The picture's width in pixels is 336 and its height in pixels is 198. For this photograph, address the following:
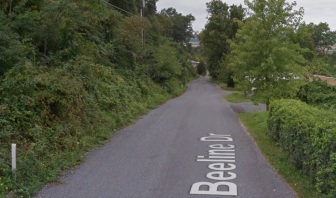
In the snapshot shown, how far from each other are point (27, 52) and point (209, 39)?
55670 mm

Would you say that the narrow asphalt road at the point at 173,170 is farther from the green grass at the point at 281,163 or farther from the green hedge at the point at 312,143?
the green hedge at the point at 312,143

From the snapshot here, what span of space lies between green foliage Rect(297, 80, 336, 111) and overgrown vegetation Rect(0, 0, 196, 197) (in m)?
9.75

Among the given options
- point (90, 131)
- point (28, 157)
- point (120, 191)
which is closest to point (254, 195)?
point (120, 191)

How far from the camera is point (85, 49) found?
21.1 meters

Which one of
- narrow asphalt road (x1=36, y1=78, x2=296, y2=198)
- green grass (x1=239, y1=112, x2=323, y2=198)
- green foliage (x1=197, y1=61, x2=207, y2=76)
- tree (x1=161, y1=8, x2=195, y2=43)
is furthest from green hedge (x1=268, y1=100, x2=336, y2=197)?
green foliage (x1=197, y1=61, x2=207, y2=76)

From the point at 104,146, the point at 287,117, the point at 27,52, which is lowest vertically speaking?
the point at 104,146

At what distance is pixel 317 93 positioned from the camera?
2677 centimetres

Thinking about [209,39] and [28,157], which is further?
[209,39]

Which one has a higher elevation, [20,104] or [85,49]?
[85,49]

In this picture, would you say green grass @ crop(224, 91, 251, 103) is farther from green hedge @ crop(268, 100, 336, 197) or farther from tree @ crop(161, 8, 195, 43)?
tree @ crop(161, 8, 195, 43)

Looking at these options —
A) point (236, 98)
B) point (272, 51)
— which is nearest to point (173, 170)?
point (272, 51)

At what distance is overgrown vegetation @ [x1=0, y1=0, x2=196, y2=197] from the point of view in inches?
404

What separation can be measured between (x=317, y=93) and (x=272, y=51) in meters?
5.61

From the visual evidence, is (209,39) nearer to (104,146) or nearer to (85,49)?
(85,49)
